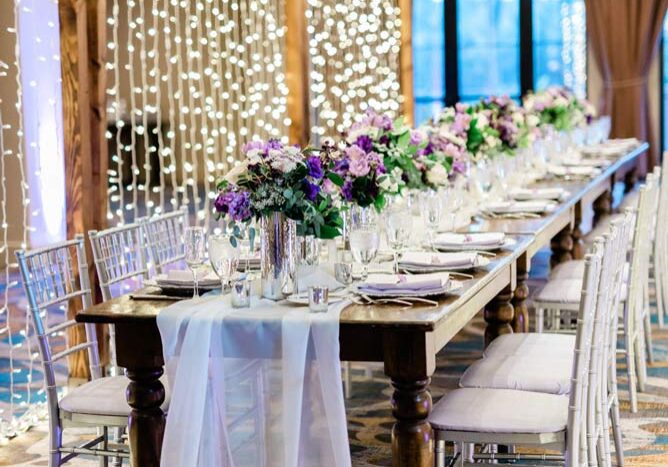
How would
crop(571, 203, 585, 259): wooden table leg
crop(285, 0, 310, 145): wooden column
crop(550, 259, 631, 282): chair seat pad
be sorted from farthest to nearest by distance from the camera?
1. crop(285, 0, 310, 145): wooden column
2. crop(571, 203, 585, 259): wooden table leg
3. crop(550, 259, 631, 282): chair seat pad

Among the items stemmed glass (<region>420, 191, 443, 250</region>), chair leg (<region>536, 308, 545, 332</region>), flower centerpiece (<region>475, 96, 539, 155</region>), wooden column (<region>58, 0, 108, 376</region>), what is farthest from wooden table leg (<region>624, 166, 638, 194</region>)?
stemmed glass (<region>420, 191, 443, 250</region>)

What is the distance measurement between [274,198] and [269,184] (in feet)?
0.14

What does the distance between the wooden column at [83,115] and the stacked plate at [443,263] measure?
7.54ft

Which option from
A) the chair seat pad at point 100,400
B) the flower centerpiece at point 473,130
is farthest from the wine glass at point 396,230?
the flower centerpiece at point 473,130

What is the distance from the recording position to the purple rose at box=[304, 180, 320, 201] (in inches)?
129

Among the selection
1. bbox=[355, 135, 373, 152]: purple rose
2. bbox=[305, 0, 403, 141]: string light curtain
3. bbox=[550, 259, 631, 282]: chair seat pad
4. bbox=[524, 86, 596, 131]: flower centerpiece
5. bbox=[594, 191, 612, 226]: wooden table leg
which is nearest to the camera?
bbox=[355, 135, 373, 152]: purple rose

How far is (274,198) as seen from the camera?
3.23 m

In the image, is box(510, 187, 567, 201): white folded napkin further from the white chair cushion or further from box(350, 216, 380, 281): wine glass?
box(350, 216, 380, 281): wine glass

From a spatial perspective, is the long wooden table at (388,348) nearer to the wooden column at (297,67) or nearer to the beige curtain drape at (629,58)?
the wooden column at (297,67)

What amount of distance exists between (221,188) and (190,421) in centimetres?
67

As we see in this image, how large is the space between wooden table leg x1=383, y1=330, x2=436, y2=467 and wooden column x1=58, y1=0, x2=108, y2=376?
2.88 metres

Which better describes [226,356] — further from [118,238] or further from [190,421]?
[118,238]

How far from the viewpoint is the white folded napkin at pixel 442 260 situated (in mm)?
3549

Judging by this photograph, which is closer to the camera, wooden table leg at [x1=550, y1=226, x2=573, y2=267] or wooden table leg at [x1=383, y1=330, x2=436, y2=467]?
wooden table leg at [x1=383, y1=330, x2=436, y2=467]
